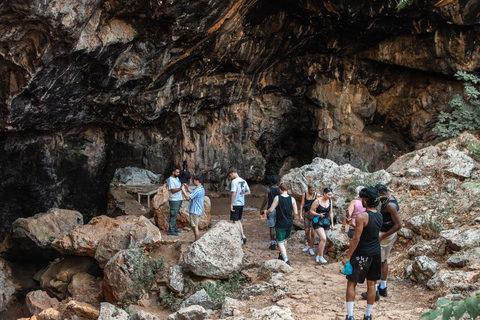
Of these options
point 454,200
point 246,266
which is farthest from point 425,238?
point 246,266

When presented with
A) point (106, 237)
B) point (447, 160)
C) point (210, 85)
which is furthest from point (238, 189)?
point (210, 85)

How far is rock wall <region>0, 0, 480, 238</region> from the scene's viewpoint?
34.0 feet

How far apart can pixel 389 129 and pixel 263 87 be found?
20.0 ft

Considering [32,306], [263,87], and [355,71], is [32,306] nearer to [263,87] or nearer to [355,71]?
[263,87]

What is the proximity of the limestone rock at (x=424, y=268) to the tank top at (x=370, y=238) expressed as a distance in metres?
1.51

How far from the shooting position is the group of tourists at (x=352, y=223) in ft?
14.8

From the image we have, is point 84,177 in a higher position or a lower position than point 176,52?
lower

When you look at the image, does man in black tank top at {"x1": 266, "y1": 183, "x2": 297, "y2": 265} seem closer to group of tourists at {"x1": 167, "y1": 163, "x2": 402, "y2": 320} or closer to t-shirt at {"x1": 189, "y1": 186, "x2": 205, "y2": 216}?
group of tourists at {"x1": 167, "y1": 163, "x2": 402, "y2": 320}

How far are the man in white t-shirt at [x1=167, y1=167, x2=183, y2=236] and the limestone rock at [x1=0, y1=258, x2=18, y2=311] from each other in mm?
4047

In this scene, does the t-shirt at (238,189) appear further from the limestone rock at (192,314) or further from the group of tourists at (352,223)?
the limestone rock at (192,314)

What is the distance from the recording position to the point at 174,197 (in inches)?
344

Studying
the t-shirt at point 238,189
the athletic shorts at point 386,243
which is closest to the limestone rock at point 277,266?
the t-shirt at point 238,189

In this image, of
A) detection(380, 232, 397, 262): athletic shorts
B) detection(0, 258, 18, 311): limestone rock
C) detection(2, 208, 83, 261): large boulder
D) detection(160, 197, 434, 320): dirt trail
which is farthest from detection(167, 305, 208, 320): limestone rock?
detection(0, 258, 18, 311): limestone rock

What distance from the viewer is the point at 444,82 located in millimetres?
17094
